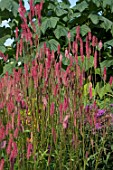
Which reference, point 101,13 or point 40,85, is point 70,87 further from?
point 101,13

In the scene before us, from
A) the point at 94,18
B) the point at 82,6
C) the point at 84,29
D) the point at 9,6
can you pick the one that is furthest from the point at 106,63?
the point at 9,6

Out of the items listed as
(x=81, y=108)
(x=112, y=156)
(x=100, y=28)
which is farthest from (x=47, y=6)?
(x=81, y=108)

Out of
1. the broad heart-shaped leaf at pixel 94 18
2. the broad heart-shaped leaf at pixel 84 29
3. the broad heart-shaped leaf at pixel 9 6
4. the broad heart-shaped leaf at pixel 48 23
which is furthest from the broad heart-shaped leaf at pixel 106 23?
the broad heart-shaped leaf at pixel 9 6

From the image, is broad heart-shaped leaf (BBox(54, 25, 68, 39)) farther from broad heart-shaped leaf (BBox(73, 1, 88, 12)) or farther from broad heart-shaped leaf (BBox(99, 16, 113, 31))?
broad heart-shaped leaf (BBox(99, 16, 113, 31))

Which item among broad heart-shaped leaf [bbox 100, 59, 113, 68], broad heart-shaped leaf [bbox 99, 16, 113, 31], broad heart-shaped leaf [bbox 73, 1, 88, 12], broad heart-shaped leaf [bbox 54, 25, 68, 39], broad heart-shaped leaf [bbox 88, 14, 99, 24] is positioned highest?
broad heart-shaped leaf [bbox 73, 1, 88, 12]

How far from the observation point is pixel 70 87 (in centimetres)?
287

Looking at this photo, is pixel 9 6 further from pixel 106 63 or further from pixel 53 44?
pixel 106 63

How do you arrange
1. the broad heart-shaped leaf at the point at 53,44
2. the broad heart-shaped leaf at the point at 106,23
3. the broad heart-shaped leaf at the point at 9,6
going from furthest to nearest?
the broad heart-shaped leaf at the point at 9,6 < the broad heart-shaped leaf at the point at 106,23 < the broad heart-shaped leaf at the point at 53,44

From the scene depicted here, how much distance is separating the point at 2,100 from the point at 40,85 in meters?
0.25

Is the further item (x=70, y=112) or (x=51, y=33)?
(x=51, y=33)

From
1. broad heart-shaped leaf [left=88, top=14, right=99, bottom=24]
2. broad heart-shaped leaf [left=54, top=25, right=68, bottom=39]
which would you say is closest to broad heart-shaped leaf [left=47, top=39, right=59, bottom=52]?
broad heart-shaped leaf [left=54, top=25, right=68, bottom=39]

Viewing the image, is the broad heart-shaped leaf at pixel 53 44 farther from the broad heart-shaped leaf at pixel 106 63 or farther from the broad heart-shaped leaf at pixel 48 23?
the broad heart-shaped leaf at pixel 106 63

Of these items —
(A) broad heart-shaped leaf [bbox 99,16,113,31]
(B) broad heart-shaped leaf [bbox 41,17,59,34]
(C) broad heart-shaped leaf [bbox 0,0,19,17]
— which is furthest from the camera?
(C) broad heart-shaped leaf [bbox 0,0,19,17]

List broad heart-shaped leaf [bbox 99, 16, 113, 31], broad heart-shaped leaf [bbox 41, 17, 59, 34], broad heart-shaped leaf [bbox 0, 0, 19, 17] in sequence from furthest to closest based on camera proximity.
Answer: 1. broad heart-shaped leaf [bbox 0, 0, 19, 17]
2. broad heart-shaped leaf [bbox 99, 16, 113, 31]
3. broad heart-shaped leaf [bbox 41, 17, 59, 34]
